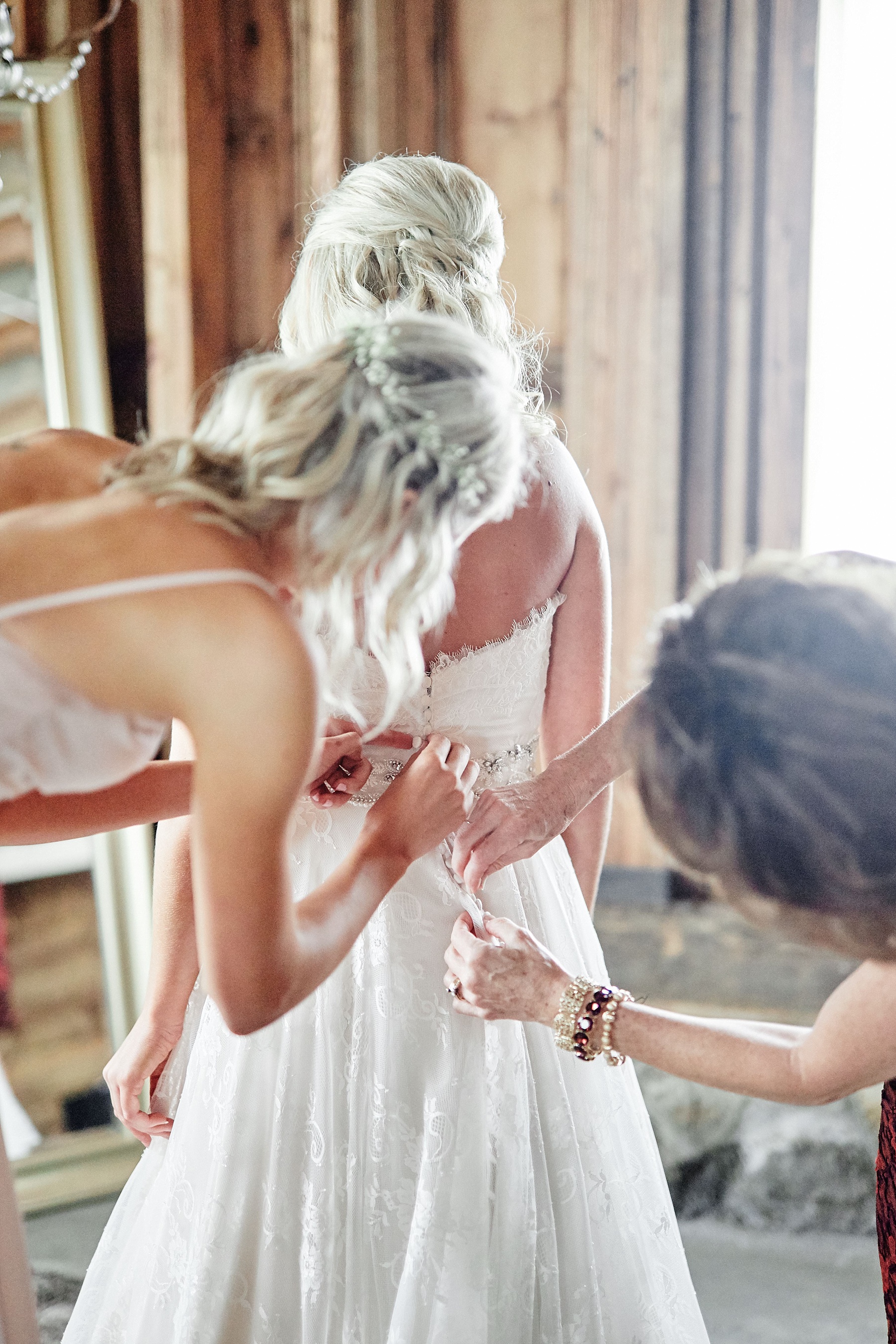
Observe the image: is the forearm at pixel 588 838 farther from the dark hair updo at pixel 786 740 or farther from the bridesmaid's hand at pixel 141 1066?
the dark hair updo at pixel 786 740

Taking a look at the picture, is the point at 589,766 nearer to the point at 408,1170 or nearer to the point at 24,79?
the point at 408,1170

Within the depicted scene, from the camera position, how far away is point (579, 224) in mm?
3045

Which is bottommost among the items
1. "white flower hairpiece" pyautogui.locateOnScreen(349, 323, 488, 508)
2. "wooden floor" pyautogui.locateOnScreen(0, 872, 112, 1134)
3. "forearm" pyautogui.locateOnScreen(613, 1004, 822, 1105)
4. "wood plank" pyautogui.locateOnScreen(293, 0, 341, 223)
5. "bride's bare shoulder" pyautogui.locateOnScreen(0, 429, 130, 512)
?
"wooden floor" pyautogui.locateOnScreen(0, 872, 112, 1134)

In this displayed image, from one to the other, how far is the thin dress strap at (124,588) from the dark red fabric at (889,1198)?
957 millimetres

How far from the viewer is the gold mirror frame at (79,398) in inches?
108

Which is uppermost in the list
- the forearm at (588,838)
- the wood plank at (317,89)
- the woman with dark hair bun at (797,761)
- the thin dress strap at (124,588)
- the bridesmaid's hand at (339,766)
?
the wood plank at (317,89)

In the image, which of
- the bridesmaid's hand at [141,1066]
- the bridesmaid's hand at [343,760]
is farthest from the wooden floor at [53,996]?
the bridesmaid's hand at [343,760]

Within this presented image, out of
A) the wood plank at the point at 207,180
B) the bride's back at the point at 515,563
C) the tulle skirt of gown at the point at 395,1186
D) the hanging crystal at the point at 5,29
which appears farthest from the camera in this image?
the wood plank at the point at 207,180

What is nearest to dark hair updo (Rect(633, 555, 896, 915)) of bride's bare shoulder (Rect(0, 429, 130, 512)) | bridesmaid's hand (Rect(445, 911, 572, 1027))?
bridesmaid's hand (Rect(445, 911, 572, 1027))

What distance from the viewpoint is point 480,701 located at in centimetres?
153

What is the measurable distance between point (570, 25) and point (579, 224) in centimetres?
51

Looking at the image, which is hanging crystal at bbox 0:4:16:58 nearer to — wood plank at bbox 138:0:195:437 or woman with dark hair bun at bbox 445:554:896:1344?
wood plank at bbox 138:0:195:437

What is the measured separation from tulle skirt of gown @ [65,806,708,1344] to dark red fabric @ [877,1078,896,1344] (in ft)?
0.93

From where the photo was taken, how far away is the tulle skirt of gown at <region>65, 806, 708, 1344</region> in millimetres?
1369
